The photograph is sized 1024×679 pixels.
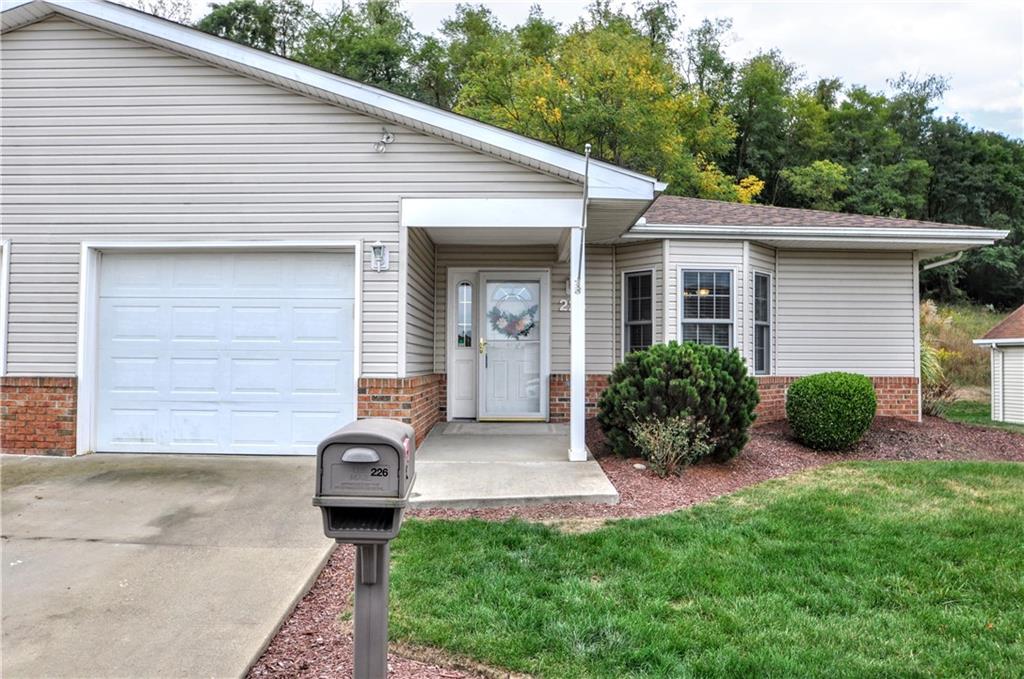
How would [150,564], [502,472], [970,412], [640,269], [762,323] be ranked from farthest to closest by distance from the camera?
1. [970,412]
2. [762,323]
3. [640,269]
4. [502,472]
5. [150,564]

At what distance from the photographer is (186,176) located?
6238 millimetres

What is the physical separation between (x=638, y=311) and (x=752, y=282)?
1644 millimetres

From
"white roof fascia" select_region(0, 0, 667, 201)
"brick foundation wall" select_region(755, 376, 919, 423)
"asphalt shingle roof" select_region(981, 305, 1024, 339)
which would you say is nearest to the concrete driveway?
"white roof fascia" select_region(0, 0, 667, 201)

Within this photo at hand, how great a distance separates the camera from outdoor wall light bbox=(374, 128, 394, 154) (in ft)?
20.3

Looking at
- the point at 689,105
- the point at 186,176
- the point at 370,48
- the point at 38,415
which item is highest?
the point at 370,48

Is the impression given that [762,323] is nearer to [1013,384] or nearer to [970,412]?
[1013,384]

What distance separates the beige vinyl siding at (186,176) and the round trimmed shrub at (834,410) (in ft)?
12.9

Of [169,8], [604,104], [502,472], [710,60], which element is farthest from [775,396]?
[169,8]

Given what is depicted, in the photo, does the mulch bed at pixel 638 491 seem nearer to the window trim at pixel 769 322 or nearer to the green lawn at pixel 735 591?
the green lawn at pixel 735 591

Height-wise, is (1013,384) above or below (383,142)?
below

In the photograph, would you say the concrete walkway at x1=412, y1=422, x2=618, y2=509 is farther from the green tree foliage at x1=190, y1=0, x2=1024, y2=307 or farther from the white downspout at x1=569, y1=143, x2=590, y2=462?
the green tree foliage at x1=190, y1=0, x2=1024, y2=307

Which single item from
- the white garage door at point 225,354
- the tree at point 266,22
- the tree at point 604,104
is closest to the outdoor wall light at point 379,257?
the white garage door at point 225,354

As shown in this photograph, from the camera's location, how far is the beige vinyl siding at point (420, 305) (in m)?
6.61

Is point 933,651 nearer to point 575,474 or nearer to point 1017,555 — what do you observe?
point 1017,555
